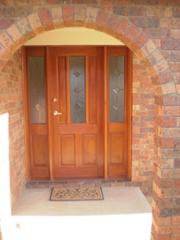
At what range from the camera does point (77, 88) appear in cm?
400

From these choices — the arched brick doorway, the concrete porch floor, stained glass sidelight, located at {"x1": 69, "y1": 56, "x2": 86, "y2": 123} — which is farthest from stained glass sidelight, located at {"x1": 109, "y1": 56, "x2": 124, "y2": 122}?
the arched brick doorway

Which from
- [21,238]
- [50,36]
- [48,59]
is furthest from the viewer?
[48,59]

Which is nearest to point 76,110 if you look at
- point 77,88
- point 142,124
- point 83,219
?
point 77,88

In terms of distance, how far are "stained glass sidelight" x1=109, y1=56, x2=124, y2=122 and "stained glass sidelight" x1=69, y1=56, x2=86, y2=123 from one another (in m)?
0.43

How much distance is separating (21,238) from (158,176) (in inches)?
65.2

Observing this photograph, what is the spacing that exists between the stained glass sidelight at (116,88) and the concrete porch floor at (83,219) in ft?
3.92

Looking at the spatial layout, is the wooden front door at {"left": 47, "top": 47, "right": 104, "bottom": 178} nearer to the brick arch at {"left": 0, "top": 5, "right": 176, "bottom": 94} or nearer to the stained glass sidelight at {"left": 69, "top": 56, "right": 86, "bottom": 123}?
the stained glass sidelight at {"left": 69, "top": 56, "right": 86, "bottom": 123}

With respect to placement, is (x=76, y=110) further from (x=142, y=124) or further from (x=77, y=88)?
(x=142, y=124)

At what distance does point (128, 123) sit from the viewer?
4012mm

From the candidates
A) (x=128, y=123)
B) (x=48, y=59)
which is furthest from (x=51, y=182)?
(x=48, y=59)

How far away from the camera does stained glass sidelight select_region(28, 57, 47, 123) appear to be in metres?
3.96

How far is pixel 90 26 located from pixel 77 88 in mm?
2017

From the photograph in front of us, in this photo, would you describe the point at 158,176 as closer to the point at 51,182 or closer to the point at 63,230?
the point at 63,230

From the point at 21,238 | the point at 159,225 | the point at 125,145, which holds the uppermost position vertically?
the point at 125,145
